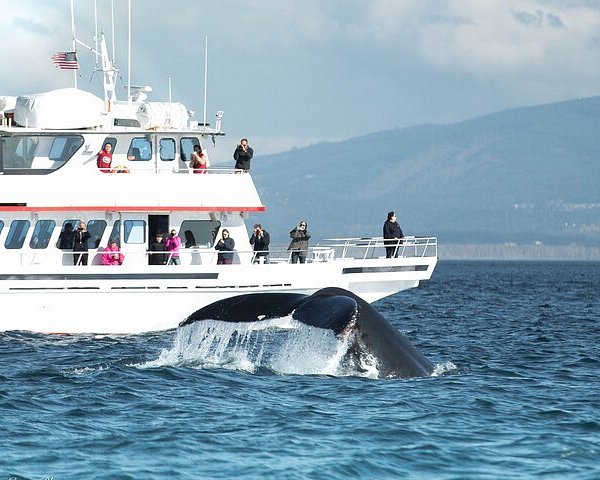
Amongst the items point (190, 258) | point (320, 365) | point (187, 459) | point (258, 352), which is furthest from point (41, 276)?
point (187, 459)

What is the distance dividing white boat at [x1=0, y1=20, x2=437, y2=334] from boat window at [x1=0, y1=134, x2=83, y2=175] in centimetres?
3

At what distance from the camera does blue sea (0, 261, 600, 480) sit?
1379 centimetres

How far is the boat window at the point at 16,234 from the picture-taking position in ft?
103

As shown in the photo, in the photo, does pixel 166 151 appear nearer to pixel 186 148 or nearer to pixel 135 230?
pixel 186 148

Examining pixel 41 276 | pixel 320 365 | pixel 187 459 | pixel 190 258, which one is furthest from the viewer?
pixel 190 258

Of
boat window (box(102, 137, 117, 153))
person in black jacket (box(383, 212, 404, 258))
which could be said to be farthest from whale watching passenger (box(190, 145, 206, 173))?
person in black jacket (box(383, 212, 404, 258))

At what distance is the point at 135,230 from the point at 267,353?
872 centimetres

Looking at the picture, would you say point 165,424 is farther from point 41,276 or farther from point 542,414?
point 41,276

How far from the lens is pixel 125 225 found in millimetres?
31859

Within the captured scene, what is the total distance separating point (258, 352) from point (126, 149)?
10.3 m

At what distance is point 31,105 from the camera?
3234 cm

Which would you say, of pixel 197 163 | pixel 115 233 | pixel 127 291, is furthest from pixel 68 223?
pixel 197 163

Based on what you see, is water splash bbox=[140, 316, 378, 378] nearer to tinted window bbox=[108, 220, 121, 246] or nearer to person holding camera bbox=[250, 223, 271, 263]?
person holding camera bbox=[250, 223, 271, 263]

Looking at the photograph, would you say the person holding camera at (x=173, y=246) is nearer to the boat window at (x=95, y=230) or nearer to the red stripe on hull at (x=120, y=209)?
the red stripe on hull at (x=120, y=209)
